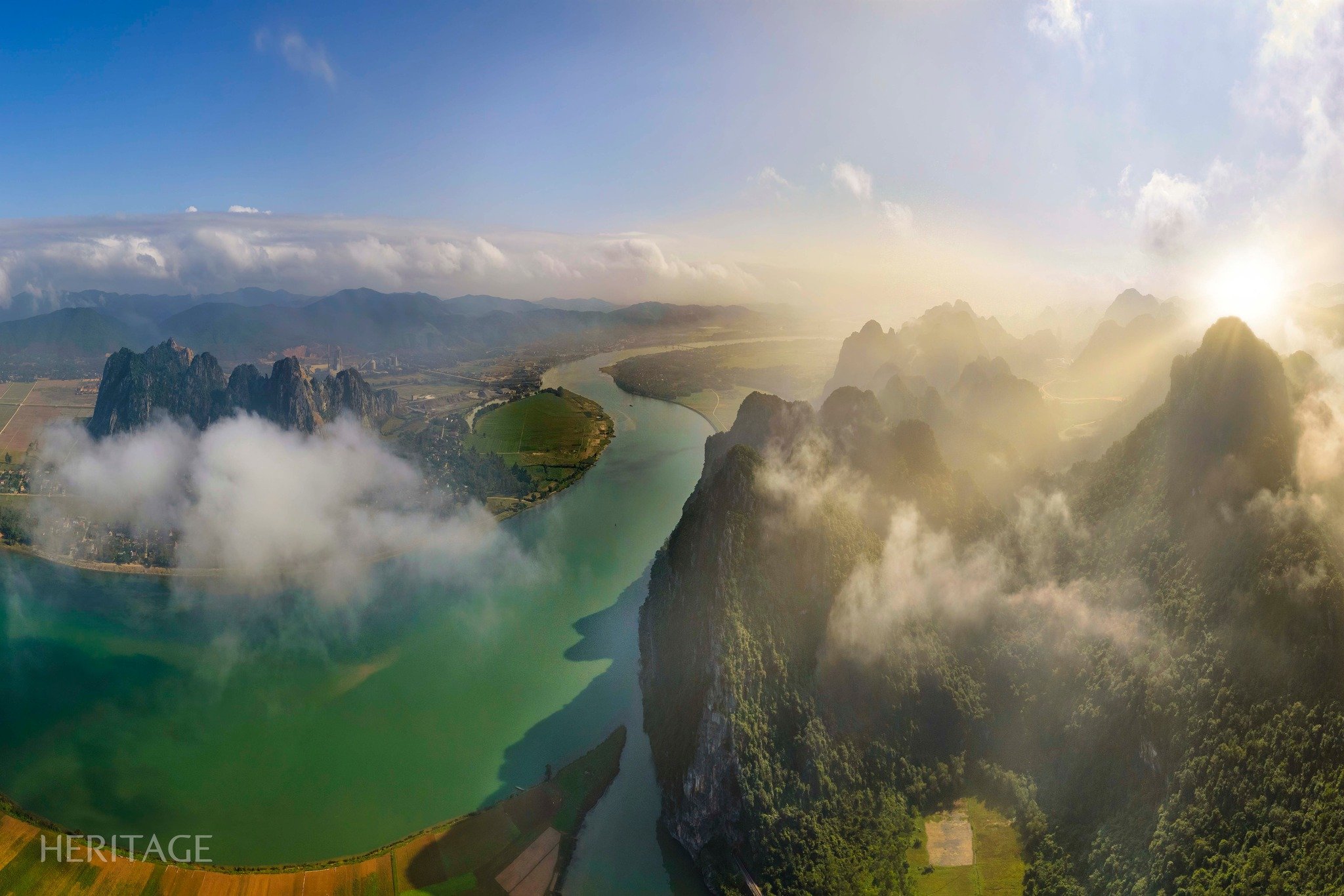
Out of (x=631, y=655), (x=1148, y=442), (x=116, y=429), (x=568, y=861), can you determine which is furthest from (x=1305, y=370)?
(x=116, y=429)

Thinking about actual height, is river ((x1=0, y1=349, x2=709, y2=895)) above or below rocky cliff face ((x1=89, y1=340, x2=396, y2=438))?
below

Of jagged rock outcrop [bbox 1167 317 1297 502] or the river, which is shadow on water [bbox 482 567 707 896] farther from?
jagged rock outcrop [bbox 1167 317 1297 502]

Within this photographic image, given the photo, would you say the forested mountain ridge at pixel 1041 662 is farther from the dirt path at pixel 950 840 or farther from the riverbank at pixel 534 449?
the riverbank at pixel 534 449

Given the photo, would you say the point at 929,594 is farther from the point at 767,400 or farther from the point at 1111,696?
the point at 767,400

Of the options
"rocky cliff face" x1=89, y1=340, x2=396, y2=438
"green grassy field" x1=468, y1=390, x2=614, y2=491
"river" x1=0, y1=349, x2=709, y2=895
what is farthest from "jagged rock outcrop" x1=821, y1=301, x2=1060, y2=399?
"rocky cliff face" x1=89, y1=340, x2=396, y2=438

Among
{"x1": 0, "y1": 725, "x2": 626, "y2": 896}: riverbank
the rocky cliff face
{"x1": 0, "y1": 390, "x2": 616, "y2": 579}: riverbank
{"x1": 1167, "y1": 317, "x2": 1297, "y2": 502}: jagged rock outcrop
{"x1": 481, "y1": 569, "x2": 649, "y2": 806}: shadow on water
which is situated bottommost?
{"x1": 0, "y1": 725, "x2": 626, "y2": 896}: riverbank

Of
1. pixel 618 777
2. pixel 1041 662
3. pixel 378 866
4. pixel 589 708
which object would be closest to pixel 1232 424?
pixel 1041 662

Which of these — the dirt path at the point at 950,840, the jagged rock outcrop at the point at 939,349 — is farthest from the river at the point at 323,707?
the jagged rock outcrop at the point at 939,349
